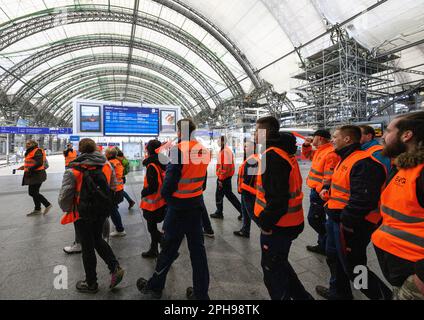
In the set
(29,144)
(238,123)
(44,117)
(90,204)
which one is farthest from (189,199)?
(44,117)

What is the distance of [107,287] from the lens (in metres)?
2.35

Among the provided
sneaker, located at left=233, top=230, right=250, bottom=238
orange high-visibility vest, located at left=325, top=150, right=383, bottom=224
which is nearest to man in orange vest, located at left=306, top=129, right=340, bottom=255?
orange high-visibility vest, located at left=325, top=150, right=383, bottom=224

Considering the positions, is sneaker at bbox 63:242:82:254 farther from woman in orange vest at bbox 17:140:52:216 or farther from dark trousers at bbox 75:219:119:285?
woman in orange vest at bbox 17:140:52:216

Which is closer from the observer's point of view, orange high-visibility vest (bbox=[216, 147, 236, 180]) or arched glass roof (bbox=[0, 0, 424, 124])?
orange high-visibility vest (bbox=[216, 147, 236, 180])

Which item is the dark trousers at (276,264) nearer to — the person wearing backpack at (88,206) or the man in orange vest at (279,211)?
the man in orange vest at (279,211)

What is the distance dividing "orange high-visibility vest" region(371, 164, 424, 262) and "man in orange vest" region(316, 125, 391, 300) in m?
0.39

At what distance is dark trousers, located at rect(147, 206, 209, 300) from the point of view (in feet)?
6.55

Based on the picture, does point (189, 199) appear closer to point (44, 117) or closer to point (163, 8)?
point (163, 8)

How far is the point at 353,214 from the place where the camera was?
Answer: 68.6 inches

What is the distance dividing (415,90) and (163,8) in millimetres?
18807

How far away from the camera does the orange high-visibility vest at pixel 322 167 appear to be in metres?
2.77

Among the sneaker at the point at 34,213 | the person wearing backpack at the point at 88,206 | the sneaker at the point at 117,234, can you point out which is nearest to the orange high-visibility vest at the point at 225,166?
the sneaker at the point at 117,234

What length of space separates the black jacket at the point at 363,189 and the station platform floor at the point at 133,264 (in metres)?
1.06
